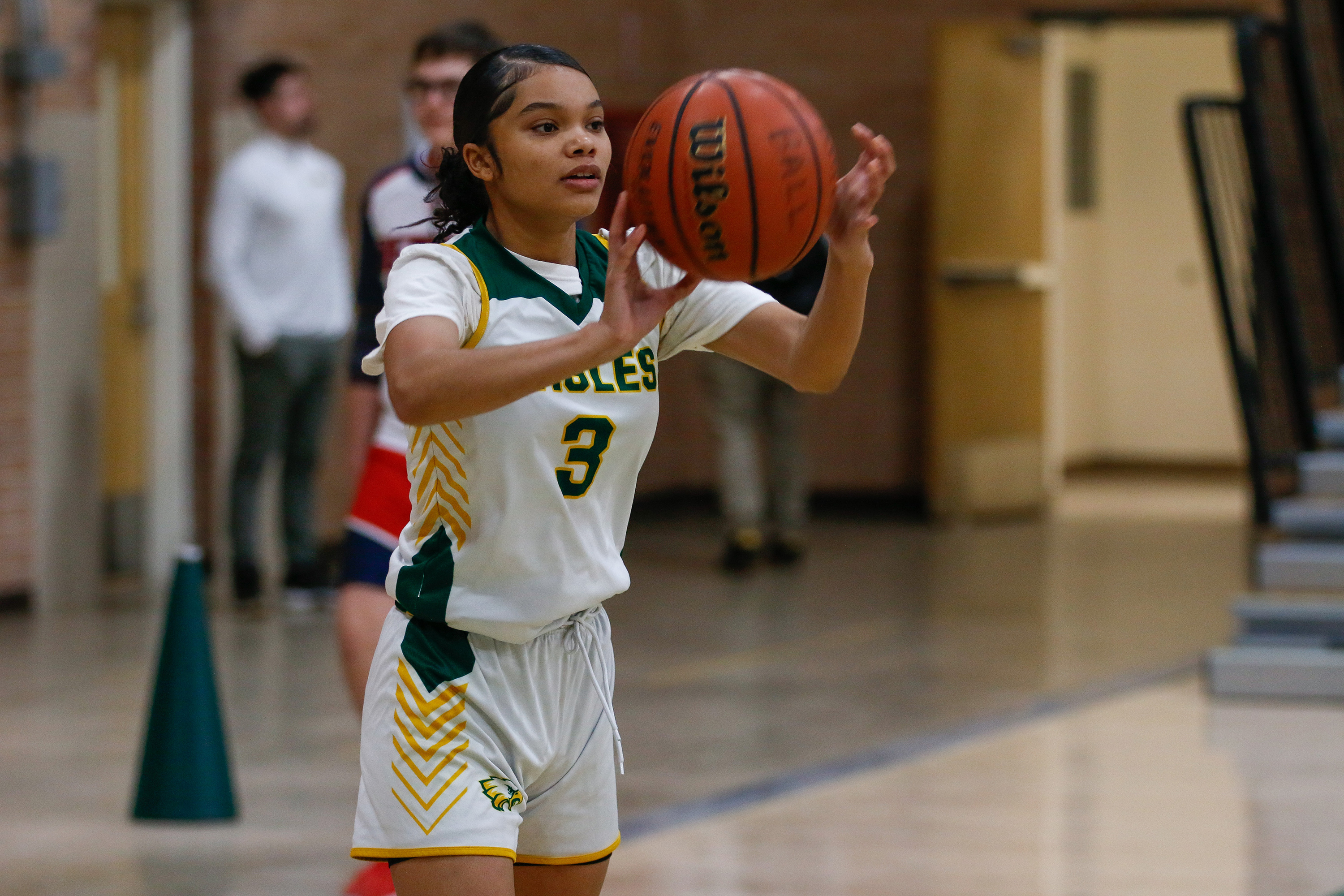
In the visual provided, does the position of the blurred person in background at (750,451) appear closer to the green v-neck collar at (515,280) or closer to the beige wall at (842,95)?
the beige wall at (842,95)

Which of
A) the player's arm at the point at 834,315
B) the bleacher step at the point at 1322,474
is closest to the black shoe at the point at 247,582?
the bleacher step at the point at 1322,474

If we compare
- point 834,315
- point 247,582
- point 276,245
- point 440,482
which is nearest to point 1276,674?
point 247,582

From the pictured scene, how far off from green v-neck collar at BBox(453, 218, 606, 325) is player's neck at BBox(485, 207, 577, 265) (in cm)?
1

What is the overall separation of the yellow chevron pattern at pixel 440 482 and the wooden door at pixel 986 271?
26.6 ft

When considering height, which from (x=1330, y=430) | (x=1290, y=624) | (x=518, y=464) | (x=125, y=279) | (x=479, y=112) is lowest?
(x=1290, y=624)

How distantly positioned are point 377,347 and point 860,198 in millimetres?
1463

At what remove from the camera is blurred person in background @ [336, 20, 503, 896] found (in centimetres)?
361

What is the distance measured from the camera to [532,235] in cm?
239

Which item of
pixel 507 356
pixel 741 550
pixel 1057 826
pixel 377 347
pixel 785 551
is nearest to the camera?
pixel 507 356

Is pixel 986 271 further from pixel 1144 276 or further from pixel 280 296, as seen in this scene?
pixel 280 296

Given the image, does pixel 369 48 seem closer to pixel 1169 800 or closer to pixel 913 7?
pixel 913 7

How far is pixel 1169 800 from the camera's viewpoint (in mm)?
4852

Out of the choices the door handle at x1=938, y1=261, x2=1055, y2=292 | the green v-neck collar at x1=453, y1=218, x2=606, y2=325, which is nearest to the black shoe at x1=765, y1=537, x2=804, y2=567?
the door handle at x1=938, y1=261, x2=1055, y2=292

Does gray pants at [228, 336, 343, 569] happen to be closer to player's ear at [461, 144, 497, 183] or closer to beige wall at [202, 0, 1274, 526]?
beige wall at [202, 0, 1274, 526]
